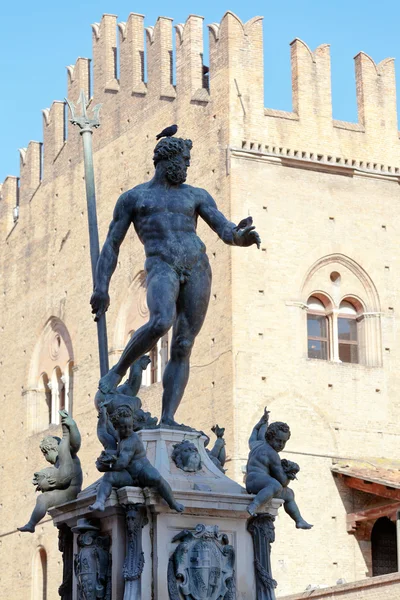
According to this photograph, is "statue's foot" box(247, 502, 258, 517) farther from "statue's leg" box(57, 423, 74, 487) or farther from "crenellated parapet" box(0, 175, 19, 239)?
"crenellated parapet" box(0, 175, 19, 239)

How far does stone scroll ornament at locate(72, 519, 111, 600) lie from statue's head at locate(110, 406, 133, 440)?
633mm

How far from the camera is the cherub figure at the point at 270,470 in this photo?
8812mm

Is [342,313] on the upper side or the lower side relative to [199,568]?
upper

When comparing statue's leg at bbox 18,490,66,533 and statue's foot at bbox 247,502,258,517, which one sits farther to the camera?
statue's leg at bbox 18,490,66,533

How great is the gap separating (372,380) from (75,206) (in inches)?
343

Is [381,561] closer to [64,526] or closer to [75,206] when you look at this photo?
[75,206]

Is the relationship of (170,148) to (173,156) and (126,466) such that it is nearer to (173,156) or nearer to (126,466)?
(173,156)

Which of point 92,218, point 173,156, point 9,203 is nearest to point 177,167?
point 173,156

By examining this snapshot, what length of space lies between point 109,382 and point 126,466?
85cm

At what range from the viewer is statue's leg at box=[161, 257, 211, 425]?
9.13 meters

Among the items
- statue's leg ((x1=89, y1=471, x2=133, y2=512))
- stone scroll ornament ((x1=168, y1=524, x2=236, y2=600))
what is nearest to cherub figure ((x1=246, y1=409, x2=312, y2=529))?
stone scroll ornament ((x1=168, y1=524, x2=236, y2=600))

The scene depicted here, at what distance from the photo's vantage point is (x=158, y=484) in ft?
27.0

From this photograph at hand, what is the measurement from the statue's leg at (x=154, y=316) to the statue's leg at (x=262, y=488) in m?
1.01

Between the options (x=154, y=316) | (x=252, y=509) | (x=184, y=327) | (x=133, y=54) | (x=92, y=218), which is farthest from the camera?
(x=133, y=54)
